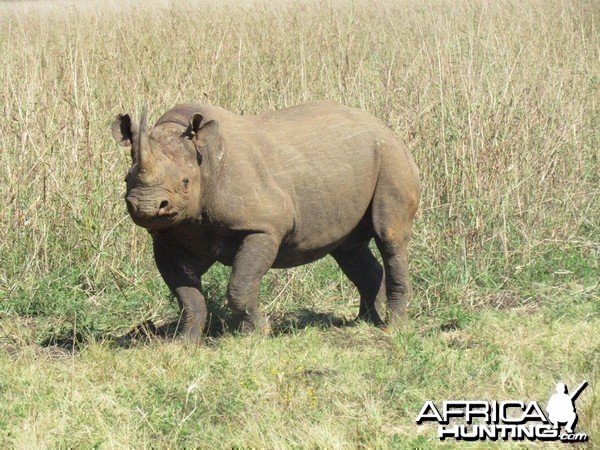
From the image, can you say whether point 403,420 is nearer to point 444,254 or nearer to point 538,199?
point 444,254

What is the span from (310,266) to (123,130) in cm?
228

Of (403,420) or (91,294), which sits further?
(91,294)

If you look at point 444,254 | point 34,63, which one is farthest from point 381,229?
point 34,63

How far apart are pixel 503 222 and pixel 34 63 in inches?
159

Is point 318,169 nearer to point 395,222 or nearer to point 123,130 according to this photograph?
point 395,222

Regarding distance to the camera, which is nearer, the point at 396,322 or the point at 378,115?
the point at 396,322

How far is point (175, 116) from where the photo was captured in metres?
6.73

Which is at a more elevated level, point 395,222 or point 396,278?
point 395,222

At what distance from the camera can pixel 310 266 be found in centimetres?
827

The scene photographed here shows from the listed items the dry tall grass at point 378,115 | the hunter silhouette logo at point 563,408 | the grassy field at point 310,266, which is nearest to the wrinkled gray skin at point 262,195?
the grassy field at point 310,266

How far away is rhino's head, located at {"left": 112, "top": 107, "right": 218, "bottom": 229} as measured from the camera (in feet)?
20.2

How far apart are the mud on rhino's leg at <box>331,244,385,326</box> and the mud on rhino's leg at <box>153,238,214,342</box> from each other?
1.27 meters

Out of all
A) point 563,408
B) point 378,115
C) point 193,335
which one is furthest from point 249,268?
point 378,115

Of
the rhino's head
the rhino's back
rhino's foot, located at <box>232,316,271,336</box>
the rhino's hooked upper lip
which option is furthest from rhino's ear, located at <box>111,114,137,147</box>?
rhino's foot, located at <box>232,316,271,336</box>
